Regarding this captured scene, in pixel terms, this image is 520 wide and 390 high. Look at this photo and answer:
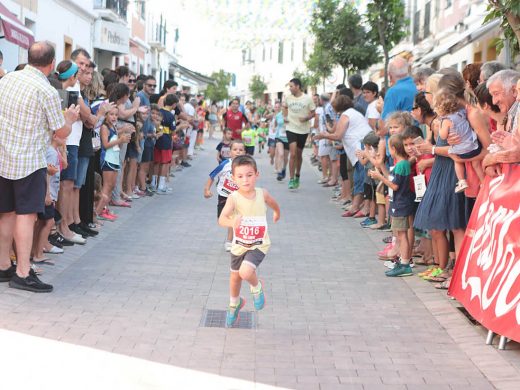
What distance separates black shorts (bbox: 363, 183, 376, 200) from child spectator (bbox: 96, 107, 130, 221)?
3566 mm

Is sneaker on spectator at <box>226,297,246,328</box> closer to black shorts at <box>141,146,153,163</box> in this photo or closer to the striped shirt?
the striped shirt

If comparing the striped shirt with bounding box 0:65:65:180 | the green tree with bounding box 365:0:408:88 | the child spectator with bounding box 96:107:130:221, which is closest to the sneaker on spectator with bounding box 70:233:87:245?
the child spectator with bounding box 96:107:130:221

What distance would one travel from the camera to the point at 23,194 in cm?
771

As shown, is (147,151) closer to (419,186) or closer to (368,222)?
(368,222)

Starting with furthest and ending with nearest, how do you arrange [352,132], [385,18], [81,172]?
[385,18]
[352,132]
[81,172]

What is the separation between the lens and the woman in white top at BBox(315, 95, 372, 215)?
46.4 feet

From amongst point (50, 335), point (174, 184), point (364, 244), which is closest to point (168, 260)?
point (364, 244)

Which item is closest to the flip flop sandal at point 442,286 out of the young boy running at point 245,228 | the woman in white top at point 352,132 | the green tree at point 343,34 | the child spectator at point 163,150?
the young boy running at point 245,228

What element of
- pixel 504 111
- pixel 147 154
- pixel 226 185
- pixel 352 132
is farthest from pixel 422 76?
pixel 147 154

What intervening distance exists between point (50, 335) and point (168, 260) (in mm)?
3475

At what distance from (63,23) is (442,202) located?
2123cm

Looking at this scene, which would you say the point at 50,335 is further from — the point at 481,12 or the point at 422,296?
the point at 481,12

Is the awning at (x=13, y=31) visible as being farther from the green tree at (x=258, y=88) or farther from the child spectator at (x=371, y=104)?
the green tree at (x=258, y=88)

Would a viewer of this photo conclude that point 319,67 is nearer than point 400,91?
No
